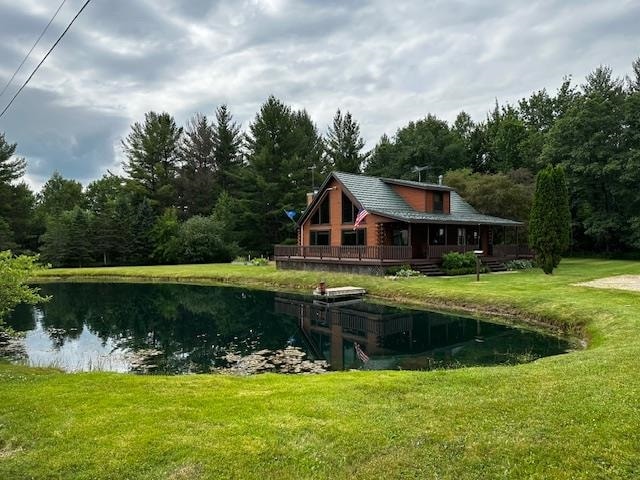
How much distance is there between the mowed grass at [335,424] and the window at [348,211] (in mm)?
21423

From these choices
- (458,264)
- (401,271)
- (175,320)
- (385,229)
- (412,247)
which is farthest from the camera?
(385,229)

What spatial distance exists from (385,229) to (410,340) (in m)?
14.7

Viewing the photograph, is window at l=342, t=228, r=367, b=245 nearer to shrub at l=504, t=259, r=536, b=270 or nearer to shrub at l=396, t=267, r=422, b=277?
shrub at l=396, t=267, r=422, b=277

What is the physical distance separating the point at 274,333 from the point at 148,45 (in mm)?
9239

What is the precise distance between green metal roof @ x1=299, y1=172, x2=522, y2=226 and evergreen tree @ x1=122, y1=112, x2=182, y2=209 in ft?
86.4

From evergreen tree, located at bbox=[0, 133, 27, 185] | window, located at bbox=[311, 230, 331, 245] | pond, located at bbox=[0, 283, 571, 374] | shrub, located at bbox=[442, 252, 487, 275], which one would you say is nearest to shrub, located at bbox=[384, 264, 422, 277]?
shrub, located at bbox=[442, 252, 487, 275]

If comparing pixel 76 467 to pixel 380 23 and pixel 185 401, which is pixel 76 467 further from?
pixel 380 23

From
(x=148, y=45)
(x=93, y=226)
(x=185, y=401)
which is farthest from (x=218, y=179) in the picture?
(x=185, y=401)

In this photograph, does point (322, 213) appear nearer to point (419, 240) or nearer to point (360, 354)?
point (419, 240)

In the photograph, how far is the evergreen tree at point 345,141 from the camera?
2110 inches

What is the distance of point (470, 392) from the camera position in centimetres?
619

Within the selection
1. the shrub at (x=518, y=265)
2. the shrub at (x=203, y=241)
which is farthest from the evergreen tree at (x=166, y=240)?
the shrub at (x=518, y=265)

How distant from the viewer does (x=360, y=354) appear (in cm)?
1248

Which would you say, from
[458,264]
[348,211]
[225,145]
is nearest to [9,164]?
[225,145]
